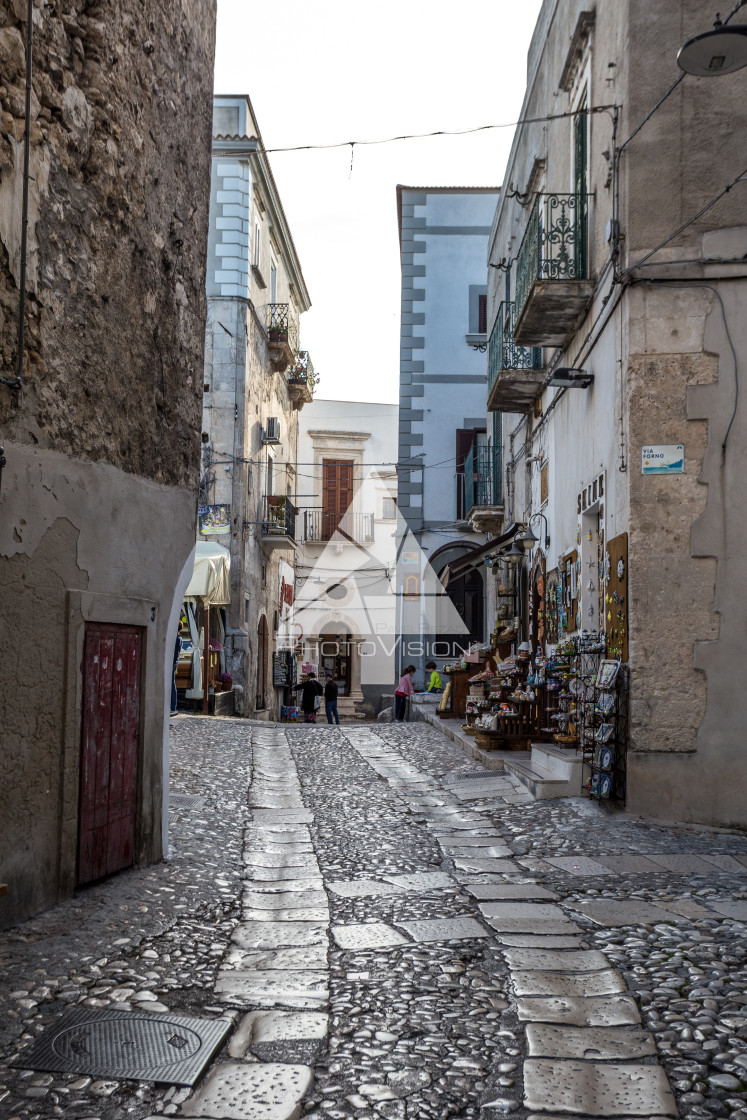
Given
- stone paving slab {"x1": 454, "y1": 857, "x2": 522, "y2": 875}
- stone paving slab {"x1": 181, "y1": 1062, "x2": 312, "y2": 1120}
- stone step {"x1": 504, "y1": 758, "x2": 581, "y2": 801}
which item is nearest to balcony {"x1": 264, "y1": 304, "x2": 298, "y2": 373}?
stone step {"x1": 504, "y1": 758, "x2": 581, "y2": 801}

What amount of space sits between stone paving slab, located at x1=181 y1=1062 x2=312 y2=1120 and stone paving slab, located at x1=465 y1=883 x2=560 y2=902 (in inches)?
100.0

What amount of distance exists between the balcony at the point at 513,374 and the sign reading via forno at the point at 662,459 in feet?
16.7

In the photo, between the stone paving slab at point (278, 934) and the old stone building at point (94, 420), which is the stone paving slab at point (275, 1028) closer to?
the stone paving slab at point (278, 934)

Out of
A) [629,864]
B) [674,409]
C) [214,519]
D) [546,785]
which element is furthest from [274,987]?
[214,519]

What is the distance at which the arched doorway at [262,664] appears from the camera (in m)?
25.8

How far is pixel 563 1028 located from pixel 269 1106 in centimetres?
115

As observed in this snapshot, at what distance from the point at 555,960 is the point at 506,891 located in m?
1.40

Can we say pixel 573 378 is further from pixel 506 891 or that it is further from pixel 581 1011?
pixel 581 1011

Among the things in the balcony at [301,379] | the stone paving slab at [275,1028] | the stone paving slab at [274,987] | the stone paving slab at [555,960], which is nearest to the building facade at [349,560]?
the balcony at [301,379]

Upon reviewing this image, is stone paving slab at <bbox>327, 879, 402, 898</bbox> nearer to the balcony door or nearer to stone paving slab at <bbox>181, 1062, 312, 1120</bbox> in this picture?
stone paving slab at <bbox>181, 1062, 312, 1120</bbox>

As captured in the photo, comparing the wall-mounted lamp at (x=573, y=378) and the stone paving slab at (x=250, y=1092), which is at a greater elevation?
the wall-mounted lamp at (x=573, y=378)

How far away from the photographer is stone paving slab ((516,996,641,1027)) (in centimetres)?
380

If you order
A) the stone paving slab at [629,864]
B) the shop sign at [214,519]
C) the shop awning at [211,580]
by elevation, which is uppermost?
the shop sign at [214,519]

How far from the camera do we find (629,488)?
8586mm
